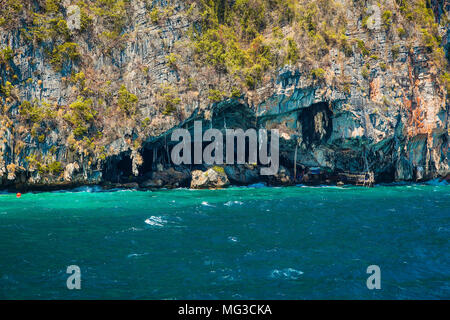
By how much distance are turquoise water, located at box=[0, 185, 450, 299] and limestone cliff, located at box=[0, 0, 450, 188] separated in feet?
70.9

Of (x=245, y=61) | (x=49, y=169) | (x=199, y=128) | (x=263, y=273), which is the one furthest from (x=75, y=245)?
(x=245, y=61)

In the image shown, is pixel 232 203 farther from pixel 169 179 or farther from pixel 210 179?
pixel 169 179

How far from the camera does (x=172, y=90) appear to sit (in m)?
56.6

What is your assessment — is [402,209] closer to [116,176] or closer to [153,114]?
[153,114]

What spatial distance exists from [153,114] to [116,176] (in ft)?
39.3

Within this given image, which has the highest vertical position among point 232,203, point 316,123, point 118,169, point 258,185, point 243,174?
point 316,123

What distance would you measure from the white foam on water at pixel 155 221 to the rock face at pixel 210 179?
88.9 feet

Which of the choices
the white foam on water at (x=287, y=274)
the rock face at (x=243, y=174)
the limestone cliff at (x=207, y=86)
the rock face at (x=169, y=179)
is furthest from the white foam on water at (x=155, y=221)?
the rock face at (x=243, y=174)

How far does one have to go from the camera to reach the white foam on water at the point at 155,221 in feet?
87.3

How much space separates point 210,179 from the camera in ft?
185

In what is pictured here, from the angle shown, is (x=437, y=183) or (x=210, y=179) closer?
(x=210, y=179)

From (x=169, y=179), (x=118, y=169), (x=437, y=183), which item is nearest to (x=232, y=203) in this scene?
(x=169, y=179)

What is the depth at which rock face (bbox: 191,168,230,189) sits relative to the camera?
56.3 metres

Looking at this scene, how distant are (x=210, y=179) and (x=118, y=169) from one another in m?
15.7
